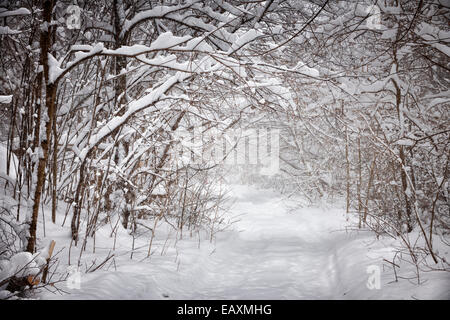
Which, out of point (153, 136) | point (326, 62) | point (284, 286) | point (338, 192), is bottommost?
point (284, 286)

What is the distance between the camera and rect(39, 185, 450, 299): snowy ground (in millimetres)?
1967

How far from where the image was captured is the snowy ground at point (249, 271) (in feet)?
6.45

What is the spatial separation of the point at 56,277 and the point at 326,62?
167 inches

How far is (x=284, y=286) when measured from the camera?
2559mm

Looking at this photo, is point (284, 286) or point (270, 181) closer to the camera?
point (284, 286)

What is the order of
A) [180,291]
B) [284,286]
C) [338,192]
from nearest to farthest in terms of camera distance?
1. [180,291]
2. [284,286]
3. [338,192]

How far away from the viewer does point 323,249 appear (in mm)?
3934

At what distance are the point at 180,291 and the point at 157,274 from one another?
25 cm

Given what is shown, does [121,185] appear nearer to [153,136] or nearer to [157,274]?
[153,136]

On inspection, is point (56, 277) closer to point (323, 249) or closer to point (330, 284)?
point (330, 284)

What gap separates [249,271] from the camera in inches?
119

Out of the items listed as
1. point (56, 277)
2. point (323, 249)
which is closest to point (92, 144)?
point (56, 277)
